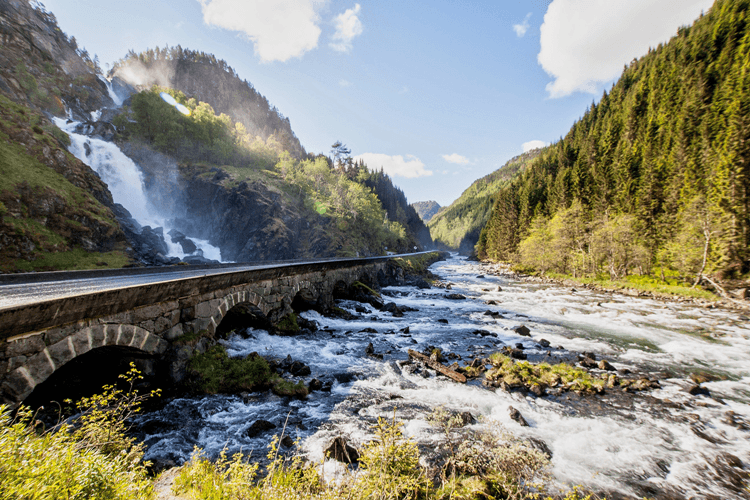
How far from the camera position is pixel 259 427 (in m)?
7.86

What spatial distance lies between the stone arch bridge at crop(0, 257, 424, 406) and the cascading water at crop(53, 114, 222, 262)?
4251cm

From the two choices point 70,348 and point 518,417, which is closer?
point 70,348

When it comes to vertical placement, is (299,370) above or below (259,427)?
below

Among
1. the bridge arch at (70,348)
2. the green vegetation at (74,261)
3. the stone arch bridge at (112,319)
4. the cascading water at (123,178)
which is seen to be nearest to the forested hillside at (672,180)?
the stone arch bridge at (112,319)

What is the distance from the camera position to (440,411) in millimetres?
9094

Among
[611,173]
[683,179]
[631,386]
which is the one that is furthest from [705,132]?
[631,386]

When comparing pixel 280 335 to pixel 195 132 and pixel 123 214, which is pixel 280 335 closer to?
pixel 123 214

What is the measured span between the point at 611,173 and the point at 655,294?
3041cm

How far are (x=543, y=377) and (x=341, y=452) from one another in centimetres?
893

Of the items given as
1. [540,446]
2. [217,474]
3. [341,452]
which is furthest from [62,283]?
[540,446]

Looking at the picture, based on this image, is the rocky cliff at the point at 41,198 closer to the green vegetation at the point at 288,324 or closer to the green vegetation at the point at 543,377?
the green vegetation at the point at 288,324

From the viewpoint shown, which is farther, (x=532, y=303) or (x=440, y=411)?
(x=532, y=303)

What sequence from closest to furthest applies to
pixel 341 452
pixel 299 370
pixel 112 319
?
pixel 341 452, pixel 112 319, pixel 299 370

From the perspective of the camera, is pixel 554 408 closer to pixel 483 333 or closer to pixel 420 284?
pixel 483 333
